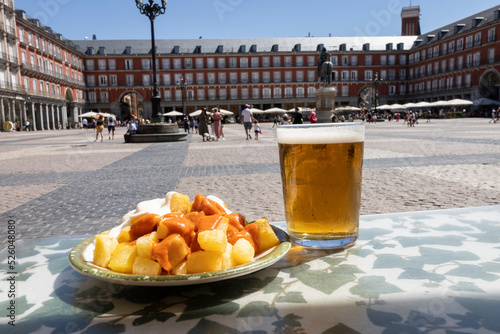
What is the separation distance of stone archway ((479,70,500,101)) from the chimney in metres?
40.3

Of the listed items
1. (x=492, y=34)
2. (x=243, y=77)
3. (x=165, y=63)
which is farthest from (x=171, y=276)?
(x=165, y=63)

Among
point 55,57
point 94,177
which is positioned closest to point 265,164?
point 94,177

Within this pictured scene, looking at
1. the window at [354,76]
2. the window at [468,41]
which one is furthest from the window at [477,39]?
the window at [354,76]

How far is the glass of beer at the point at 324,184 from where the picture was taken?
106 centimetres

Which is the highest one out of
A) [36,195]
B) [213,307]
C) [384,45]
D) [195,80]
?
[384,45]

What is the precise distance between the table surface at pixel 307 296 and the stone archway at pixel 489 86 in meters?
50.3

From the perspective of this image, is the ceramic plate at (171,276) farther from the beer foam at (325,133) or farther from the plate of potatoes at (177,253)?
the beer foam at (325,133)

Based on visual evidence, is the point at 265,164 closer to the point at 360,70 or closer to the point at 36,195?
the point at 36,195

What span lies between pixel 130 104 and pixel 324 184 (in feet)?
238

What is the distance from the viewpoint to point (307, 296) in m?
0.75

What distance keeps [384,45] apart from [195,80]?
3044 cm

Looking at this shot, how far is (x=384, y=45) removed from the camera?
61.0 meters

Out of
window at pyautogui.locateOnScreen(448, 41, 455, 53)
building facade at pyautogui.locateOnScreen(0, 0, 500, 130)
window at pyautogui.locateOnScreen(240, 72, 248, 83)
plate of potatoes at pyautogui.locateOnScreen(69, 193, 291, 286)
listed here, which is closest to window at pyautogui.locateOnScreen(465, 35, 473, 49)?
building facade at pyautogui.locateOnScreen(0, 0, 500, 130)

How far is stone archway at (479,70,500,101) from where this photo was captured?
4301 cm
